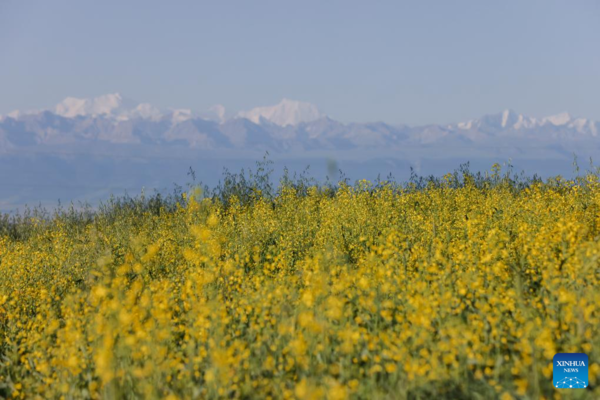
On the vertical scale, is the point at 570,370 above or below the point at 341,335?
below

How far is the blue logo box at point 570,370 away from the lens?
13.3ft

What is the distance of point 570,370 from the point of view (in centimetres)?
416

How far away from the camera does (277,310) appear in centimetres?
539

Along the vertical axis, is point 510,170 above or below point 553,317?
above

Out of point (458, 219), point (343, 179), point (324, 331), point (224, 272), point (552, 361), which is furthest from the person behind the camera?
point (343, 179)

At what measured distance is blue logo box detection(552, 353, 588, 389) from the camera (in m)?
4.04

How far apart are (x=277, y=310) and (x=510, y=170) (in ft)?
38.3

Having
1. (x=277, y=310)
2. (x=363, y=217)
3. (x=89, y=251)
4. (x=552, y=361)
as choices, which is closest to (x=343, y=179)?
(x=363, y=217)

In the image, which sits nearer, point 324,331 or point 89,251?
point 324,331

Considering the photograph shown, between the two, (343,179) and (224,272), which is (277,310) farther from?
(343,179)

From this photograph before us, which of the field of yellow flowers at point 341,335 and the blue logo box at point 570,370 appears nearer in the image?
the blue logo box at point 570,370

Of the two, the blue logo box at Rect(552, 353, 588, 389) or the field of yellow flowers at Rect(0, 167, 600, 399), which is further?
→ the field of yellow flowers at Rect(0, 167, 600, 399)

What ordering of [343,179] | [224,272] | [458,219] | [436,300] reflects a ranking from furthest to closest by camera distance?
1. [343,179]
2. [458,219]
3. [224,272]
4. [436,300]

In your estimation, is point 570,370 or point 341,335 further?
point 341,335
